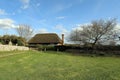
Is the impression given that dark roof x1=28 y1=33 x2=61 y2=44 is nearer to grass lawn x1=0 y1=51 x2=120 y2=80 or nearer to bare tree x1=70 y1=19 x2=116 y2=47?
bare tree x1=70 y1=19 x2=116 y2=47

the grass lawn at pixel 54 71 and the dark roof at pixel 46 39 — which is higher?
the dark roof at pixel 46 39

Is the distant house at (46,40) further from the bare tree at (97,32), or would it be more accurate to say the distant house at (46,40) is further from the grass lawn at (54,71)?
the grass lawn at (54,71)

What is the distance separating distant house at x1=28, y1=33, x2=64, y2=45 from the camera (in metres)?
61.6

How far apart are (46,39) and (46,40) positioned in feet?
1.86

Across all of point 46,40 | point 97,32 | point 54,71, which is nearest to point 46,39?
point 46,40

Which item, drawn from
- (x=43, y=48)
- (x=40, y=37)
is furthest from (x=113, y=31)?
(x=40, y=37)

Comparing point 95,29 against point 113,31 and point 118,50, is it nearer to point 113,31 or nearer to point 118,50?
point 113,31

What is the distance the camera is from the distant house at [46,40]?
6156cm

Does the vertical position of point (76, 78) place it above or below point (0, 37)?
below

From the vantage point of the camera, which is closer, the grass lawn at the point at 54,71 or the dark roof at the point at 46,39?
the grass lawn at the point at 54,71

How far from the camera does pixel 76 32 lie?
1908 inches

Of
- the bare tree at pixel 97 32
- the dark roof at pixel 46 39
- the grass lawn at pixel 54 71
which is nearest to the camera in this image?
the grass lawn at pixel 54 71

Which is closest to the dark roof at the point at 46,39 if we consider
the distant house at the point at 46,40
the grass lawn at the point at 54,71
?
the distant house at the point at 46,40

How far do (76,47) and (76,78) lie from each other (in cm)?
3737
